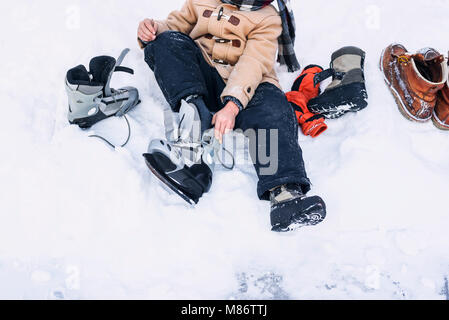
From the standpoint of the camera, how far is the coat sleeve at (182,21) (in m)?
1.55

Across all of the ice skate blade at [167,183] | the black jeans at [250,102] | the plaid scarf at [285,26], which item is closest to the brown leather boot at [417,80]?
the plaid scarf at [285,26]

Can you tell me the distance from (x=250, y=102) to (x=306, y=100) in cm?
40

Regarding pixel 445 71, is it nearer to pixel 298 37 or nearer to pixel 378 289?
pixel 298 37

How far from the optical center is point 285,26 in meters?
1.52

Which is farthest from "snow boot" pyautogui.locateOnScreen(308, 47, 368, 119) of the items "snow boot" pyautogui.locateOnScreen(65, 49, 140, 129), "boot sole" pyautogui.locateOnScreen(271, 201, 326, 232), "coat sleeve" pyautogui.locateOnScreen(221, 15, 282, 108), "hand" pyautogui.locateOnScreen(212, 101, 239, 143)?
"snow boot" pyautogui.locateOnScreen(65, 49, 140, 129)

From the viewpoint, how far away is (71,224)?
1.21m

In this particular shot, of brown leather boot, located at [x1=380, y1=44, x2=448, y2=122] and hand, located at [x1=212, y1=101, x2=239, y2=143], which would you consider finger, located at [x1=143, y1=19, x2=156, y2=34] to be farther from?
brown leather boot, located at [x1=380, y1=44, x2=448, y2=122]

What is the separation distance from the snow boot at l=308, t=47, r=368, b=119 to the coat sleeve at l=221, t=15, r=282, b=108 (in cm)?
28

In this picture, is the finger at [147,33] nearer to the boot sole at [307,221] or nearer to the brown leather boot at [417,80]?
the boot sole at [307,221]

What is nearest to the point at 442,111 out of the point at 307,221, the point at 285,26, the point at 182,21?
the point at 285,26

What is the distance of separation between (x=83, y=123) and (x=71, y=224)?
1.43ft

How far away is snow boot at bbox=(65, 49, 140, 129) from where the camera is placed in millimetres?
1338

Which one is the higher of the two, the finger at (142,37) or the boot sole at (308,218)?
the finger at (142,37)

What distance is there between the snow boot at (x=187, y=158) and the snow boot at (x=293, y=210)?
270 millimetres
